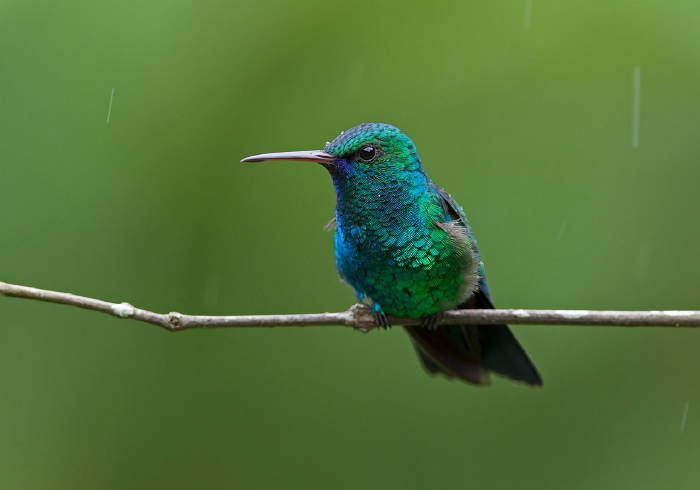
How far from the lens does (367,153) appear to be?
10.4ft

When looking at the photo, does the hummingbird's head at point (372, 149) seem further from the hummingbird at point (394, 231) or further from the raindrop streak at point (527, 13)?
the raindrop streak at point (527, 13)

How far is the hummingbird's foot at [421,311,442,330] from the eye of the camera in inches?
131

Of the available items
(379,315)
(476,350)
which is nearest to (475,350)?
(476,350)

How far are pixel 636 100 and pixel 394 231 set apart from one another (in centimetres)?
328

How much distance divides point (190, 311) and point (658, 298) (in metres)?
3.22

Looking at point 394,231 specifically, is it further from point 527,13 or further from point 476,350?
point 527,13

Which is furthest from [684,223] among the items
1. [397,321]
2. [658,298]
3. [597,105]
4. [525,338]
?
[397,321]

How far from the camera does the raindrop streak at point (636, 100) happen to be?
18.3 ft

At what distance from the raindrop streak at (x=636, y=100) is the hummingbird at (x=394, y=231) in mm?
2782

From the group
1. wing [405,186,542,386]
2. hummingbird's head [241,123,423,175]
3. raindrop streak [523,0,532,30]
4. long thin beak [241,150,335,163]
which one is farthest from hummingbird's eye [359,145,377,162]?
raindrop streak [523,0,532,30]

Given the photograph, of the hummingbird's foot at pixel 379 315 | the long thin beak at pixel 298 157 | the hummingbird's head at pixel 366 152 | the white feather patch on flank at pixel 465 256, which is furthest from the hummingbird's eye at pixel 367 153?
the hummingbird's foot at pixel 379 315

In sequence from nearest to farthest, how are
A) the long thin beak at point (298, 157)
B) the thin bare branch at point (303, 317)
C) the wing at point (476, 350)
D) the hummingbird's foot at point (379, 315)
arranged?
1. the thin bare branch at point (303, 317)
2. the long thin beak at point (298, 157)
3. the hummingbird's foot at point (379, 315)
4. the wing at point (476, 350)

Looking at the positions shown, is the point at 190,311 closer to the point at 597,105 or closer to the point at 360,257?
the point at 360,257

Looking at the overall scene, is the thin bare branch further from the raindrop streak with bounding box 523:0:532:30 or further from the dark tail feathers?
the raindrop streak with bounding box 523:0:532:30
